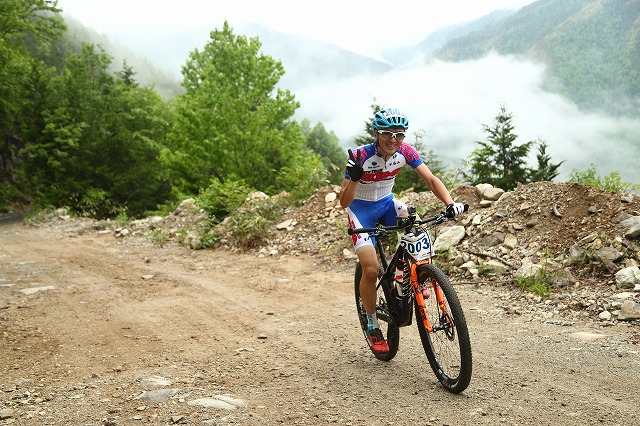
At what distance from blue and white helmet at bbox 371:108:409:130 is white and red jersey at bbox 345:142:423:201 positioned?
0.97ft

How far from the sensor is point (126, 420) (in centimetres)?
347

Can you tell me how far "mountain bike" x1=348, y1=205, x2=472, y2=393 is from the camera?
3.61 meters

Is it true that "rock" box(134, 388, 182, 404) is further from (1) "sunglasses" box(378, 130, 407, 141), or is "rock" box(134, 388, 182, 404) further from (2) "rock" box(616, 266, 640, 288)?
(2) "rock" box(616, 266, 640, 288)

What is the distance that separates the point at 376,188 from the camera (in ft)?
15.5

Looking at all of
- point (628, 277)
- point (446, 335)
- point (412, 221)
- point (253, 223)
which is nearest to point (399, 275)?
point (412, 221)

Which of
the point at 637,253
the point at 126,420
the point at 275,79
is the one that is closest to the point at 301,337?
the point at 126,420

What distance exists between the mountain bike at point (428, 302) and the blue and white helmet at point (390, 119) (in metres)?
0.85

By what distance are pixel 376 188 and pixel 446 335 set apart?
169 centimetres

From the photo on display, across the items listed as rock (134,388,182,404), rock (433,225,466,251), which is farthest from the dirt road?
rock (433,225,466,251)

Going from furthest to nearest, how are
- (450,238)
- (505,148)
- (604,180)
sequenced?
(505,148) → (604,180) → (450,238)

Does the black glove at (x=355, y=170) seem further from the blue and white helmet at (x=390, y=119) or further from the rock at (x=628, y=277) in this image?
the rock at (x=628, y=277)

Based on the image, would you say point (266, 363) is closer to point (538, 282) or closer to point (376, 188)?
point (376, 188)

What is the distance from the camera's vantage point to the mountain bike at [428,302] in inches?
142

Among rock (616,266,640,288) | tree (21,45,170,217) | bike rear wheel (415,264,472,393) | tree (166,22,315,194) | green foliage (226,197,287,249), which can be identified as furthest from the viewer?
tree (21,45,170,217)
